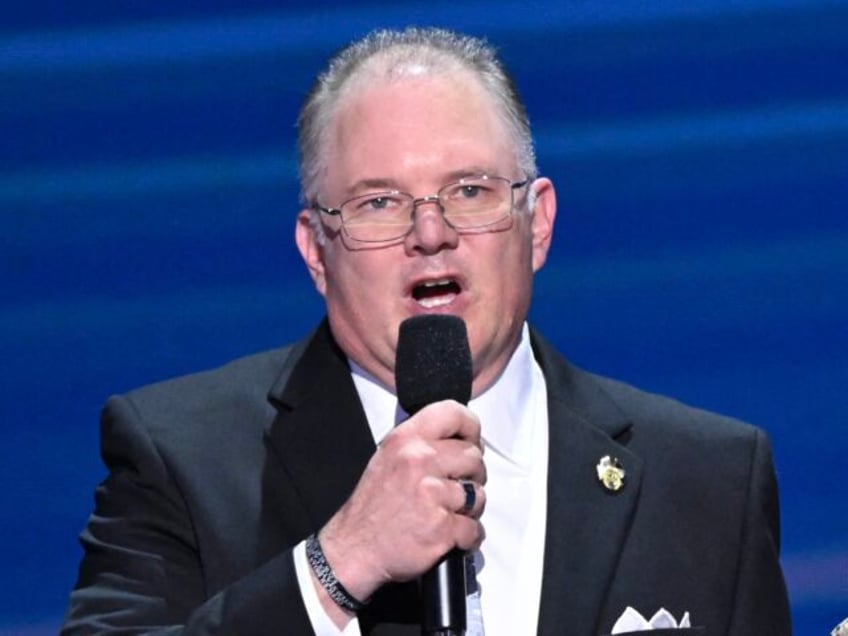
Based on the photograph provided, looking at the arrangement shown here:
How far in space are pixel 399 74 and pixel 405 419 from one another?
39cm

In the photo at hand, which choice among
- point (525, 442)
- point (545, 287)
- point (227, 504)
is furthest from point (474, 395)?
point (545, 287)

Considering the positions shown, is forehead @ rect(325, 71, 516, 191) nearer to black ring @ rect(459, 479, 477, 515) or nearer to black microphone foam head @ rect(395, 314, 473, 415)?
black microphone foam head @ rect(395, 314, 473, 415)

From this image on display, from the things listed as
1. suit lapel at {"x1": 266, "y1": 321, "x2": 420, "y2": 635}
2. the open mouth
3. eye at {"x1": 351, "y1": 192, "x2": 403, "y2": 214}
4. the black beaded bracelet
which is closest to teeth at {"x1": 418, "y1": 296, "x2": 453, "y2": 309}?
the open mouth

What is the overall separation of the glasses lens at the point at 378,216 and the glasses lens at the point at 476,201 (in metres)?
0.04

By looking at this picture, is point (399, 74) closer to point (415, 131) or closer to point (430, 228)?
point (415, 131)

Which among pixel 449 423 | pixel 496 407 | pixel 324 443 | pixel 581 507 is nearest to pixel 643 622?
pixel 581 507

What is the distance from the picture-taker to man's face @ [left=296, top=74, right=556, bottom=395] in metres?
2.09

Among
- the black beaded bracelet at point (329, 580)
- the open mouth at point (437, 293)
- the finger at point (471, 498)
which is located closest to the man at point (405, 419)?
the open mouth at point (437, 293)

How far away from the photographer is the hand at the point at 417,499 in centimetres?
165

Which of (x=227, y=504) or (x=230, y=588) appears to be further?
(x=227, y=504)

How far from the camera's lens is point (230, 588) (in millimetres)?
1958

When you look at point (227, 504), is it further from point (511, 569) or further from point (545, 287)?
point (545, 287)

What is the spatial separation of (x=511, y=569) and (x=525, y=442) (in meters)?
0.17

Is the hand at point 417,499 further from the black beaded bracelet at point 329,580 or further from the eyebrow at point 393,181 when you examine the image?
the eyebrow at point 393,181
